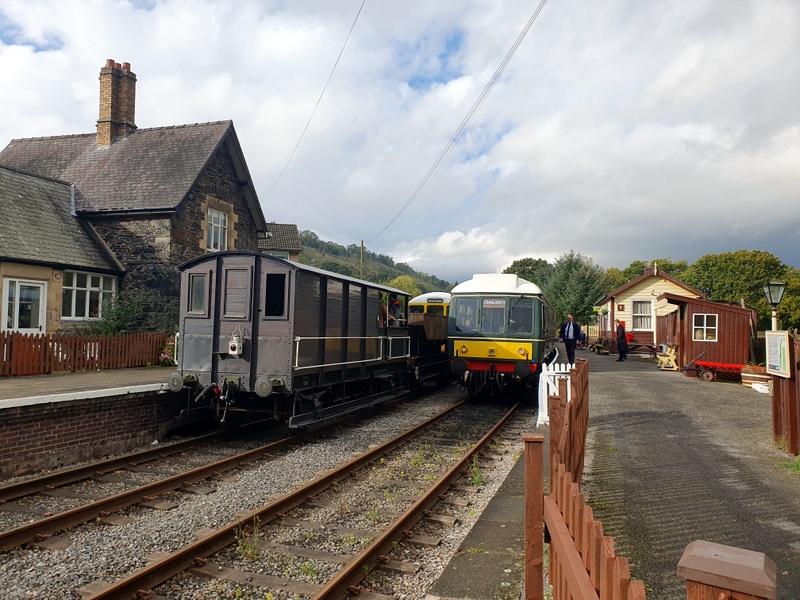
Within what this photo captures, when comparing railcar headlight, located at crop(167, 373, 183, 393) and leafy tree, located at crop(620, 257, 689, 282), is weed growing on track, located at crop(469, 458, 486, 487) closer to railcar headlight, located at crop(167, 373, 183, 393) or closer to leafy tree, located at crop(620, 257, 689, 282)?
railcar headlight, located at crop(167, 373, 183, 393)

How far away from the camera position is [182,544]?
213 inches

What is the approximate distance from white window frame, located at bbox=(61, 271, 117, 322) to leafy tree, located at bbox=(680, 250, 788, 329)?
2249 inches

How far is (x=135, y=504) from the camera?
258 inches

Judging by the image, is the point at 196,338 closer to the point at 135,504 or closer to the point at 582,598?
the point at 135,504

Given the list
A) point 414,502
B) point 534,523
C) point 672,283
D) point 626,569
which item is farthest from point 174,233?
point 672,283

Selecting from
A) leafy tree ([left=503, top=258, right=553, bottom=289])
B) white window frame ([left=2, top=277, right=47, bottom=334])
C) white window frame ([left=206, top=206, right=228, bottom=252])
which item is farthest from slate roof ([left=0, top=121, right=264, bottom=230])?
leafy tree ([left=503, top=258, right=553, bottom=289])

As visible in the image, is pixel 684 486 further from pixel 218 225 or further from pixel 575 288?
pixel 575 288

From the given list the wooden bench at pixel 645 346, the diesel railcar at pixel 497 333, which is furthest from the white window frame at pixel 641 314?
the diesel railcar at pixel 497 333

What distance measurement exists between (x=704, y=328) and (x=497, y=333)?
29.5 feet

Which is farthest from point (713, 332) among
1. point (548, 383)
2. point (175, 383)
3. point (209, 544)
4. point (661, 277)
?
point (209, 544)

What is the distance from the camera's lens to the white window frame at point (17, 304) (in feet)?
48.7

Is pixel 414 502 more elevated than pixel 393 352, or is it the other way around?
pixel 393 352

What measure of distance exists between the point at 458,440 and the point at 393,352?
479 centimetres

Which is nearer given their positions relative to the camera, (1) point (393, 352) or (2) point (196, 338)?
(2) point (196, 338)
